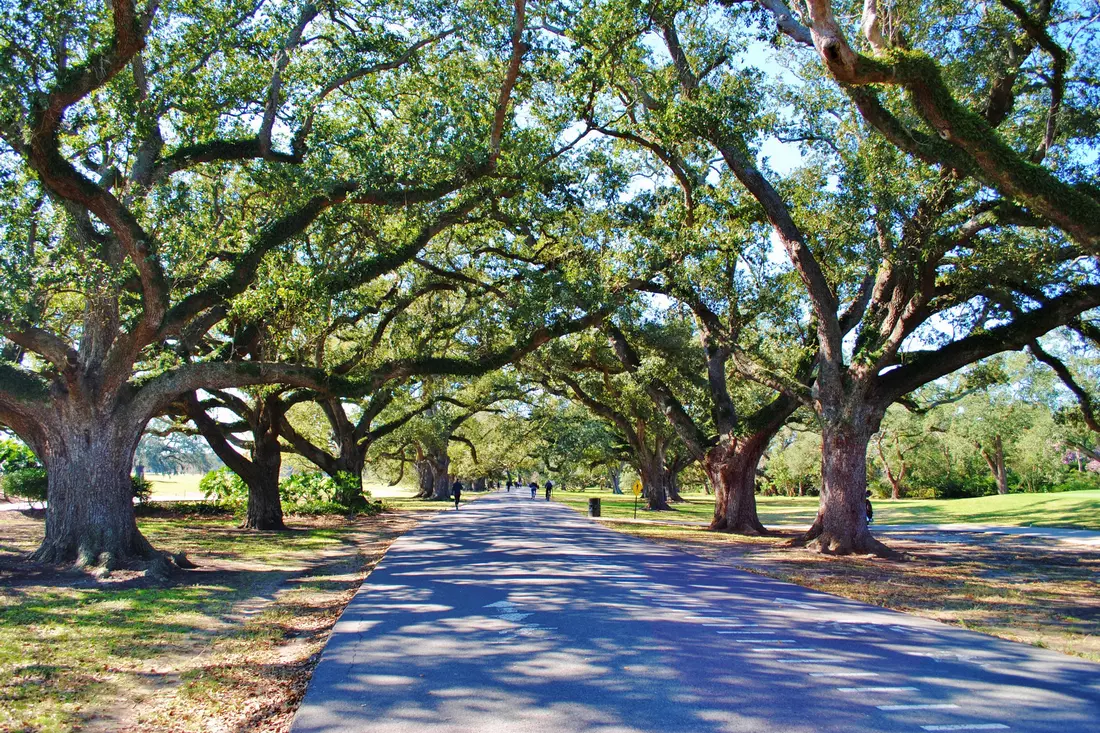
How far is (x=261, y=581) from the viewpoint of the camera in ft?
37.6

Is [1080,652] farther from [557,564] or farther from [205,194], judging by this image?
[205,194]

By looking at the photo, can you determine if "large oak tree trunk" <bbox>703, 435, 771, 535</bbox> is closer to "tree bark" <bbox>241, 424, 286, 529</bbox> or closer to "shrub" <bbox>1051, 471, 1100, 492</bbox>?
"tree bark" <bbox>241, 424, 286, 529</bbox>

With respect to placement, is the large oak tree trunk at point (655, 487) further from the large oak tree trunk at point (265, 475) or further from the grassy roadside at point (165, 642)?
the grassy roadside at point (165, 642)

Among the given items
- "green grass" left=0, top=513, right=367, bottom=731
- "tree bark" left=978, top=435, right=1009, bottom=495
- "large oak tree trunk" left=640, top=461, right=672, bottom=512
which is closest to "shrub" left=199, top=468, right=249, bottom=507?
"green grass" left=0, top=513, right=367, bottom=731

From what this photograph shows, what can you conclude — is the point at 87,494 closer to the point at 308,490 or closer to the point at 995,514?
the point at 308,490

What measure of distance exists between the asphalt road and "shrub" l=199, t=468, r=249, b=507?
839 inches

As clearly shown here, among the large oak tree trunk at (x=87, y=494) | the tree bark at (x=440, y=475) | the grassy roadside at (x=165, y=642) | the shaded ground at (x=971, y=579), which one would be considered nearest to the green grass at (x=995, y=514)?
the shaded ground at (x=971, y=579)

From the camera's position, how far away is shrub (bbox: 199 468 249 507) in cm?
2908

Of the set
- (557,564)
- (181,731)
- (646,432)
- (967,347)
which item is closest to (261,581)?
(557,564)

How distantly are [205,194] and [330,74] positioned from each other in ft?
14.2

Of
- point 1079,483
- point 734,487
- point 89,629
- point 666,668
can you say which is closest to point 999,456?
point 1079,483

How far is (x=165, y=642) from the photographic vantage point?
23.2 feet

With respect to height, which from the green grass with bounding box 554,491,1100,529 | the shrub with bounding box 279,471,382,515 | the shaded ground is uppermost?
the shrub with bounding box 279,471,382,515

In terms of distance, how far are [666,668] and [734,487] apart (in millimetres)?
17070
